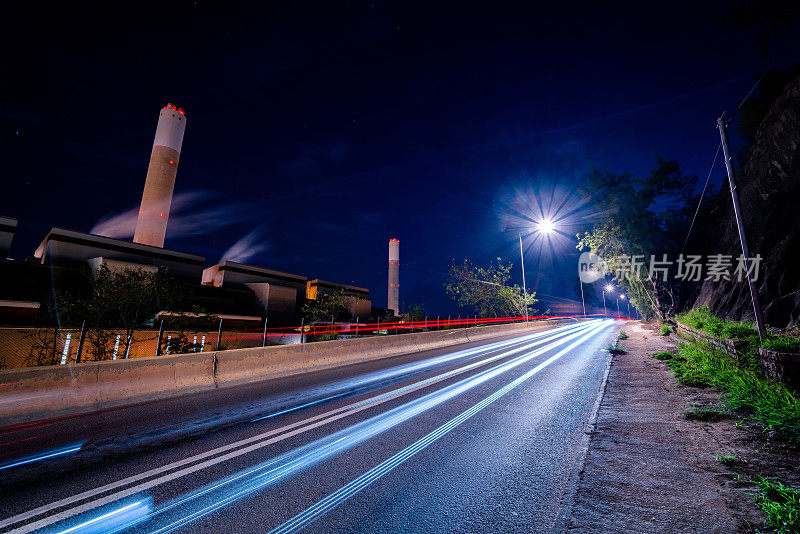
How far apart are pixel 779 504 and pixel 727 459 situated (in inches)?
43.8

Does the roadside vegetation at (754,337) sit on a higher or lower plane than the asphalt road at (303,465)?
higher

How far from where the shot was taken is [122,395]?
649cm

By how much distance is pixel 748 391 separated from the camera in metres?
5.40

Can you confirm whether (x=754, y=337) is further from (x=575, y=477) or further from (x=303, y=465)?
(x=303, y=465)

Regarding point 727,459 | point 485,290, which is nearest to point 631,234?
point 485,290

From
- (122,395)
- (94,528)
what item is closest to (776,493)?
(94,528)

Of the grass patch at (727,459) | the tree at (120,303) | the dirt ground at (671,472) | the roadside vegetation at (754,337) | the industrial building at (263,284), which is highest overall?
the industrial building at (263,284)

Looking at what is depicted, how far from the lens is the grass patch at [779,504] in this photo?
229cm

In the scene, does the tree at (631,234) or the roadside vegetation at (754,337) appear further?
the tree at (631,234)

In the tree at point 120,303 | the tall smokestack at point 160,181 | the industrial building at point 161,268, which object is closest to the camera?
the tree at point 120,303

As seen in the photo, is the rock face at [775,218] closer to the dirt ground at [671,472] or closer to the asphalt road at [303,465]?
the dirt ground at [671,472]

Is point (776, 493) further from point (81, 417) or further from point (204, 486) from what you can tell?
point (81, 417)

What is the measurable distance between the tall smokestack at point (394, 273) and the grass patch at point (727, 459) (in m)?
74.5

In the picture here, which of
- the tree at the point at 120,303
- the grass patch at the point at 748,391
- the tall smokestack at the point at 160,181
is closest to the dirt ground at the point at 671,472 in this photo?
the grass patch at the point at 748,391
